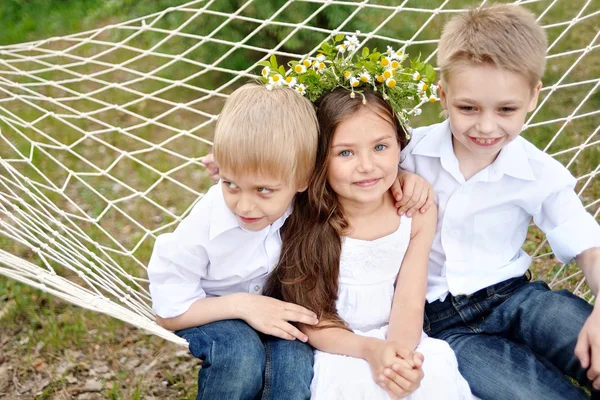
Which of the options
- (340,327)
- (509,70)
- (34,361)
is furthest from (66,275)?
(509,70)

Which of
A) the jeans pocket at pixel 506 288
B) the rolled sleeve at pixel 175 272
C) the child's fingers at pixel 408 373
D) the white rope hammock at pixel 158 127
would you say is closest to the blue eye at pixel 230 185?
the rolled sleeve at pixel 175 272

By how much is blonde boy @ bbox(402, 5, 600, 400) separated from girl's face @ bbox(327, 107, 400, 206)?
165mm

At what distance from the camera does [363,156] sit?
153cm

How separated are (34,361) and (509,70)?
1.52 m

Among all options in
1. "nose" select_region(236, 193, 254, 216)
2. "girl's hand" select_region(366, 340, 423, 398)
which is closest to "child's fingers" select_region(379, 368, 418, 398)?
"girl's hand" select_region(366, 340, 423, 398)

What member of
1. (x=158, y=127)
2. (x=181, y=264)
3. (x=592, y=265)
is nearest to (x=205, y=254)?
(x=181, y=264)

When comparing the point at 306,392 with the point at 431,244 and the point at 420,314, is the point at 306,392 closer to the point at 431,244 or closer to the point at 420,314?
the point at 420,314

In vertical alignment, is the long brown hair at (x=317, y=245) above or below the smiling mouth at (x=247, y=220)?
below

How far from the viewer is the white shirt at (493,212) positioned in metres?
1.64

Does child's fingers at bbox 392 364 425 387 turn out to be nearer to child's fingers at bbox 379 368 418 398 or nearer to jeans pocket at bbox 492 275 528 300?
child's fingers at bbox 379 368 418 398

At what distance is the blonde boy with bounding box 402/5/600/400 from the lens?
59.8 inches

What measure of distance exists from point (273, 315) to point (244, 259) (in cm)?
14

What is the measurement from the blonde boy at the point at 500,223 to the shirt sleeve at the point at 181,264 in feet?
1.72

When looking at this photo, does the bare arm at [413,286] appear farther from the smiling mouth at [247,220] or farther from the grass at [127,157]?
the grass at [127,157]
